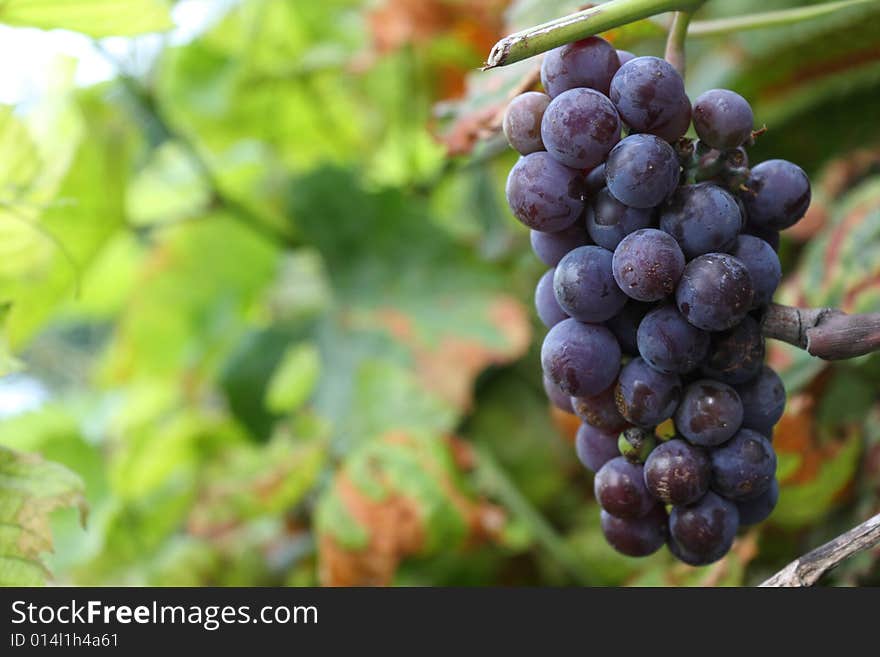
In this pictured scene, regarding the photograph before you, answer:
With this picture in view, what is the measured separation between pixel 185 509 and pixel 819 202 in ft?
2.59

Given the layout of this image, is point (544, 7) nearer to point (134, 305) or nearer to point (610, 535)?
point (610, 535)

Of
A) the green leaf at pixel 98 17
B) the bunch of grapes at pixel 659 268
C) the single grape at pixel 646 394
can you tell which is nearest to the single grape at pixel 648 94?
the bunch of grapes at pixel 659 268

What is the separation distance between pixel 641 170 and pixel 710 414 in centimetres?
11

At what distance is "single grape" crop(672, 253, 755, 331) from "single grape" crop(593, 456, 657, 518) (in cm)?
8

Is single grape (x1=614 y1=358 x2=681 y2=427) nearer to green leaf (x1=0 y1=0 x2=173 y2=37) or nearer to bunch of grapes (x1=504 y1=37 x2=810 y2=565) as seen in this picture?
bunch of grapes (x1=504 y1=37 x2=810 y2=565)

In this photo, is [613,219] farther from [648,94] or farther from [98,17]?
[98,17]

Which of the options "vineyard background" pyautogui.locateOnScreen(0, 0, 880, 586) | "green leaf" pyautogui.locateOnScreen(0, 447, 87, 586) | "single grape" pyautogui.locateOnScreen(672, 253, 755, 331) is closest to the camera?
"single grape" pyautogui.locateOnScreen(672, 253, 755, 331)

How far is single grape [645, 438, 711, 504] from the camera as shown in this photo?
0.37m

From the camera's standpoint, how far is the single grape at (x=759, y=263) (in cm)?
37

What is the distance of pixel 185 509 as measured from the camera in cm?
103

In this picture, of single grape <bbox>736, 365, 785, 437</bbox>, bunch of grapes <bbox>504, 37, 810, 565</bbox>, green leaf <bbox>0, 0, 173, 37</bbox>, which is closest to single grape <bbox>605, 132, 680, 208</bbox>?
bunch of grapes <bbox>504, 37, 810, 565</bbox>

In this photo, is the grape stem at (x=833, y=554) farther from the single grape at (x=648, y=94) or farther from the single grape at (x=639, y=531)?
the single grape at (x=648, y=94)

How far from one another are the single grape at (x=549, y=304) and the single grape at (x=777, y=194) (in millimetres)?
Answer: 98

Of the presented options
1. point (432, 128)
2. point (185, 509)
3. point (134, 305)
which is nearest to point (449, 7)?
point (432, 128)
